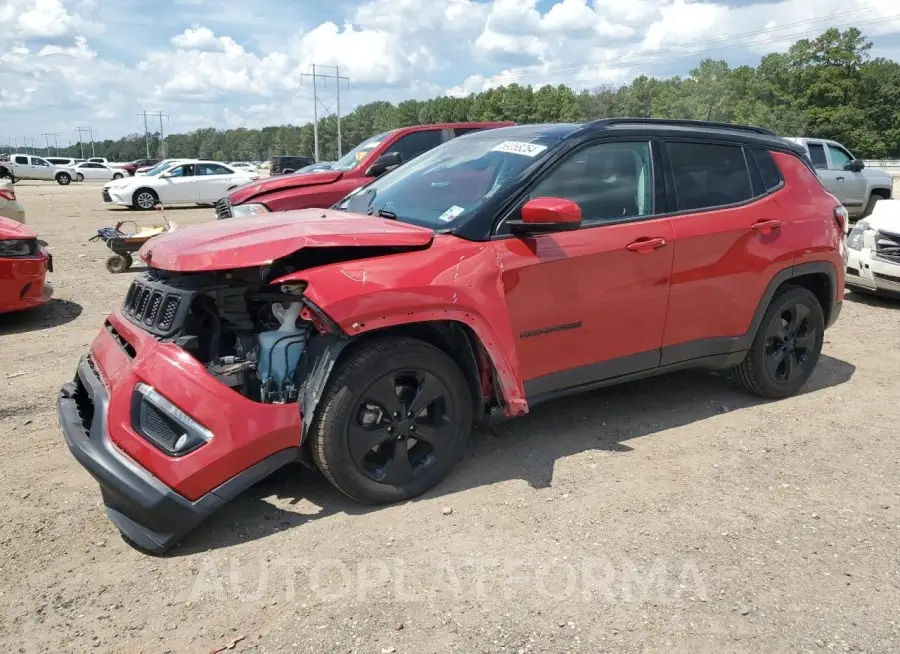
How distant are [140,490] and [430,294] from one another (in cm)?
145

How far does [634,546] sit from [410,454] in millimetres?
1117

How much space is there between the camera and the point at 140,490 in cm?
285

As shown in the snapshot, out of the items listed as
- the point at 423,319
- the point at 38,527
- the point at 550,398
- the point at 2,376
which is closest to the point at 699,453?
the point at 550,398

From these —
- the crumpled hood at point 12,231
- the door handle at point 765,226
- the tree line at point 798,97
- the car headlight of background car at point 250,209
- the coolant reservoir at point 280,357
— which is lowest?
the coolant reservoir at point 280,357

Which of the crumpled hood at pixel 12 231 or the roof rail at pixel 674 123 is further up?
the roof rail at pixel 674 123

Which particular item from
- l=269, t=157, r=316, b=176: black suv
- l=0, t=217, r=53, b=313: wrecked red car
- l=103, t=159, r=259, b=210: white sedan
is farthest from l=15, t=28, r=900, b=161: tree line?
l=0, t=217, r=53, b=313: wrecked red car

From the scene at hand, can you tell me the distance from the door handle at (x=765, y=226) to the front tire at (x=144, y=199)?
66.6ft

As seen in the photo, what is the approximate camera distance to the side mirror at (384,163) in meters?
8.87

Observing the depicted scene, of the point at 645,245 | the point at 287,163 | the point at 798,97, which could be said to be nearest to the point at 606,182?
the point at 645,245

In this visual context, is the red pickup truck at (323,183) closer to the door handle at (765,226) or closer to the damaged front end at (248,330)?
the door handle at (765,226)

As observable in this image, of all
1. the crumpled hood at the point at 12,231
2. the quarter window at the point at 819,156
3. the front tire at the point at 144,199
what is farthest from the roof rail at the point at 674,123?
the front tire at the point at 144,199

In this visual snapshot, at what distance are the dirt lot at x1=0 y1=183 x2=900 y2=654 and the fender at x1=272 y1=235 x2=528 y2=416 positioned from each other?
686mm

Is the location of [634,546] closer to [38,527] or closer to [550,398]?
[550,398]

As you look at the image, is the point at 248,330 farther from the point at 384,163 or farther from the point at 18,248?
the point at 384,163
